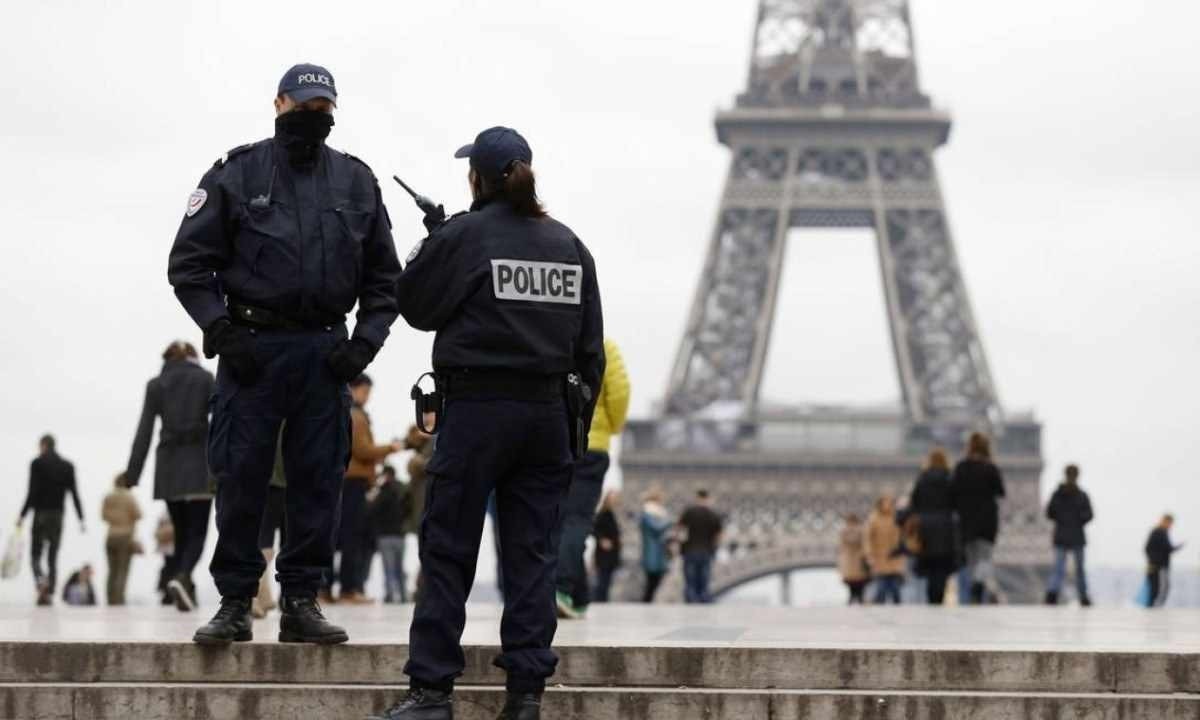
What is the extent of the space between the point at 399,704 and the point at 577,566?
6.21m

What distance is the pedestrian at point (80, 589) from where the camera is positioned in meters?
27.6

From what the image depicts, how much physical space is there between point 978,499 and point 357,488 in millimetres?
6824

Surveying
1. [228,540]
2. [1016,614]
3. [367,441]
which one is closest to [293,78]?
[228,540]

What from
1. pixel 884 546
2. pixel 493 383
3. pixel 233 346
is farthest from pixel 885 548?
pixel 493 383

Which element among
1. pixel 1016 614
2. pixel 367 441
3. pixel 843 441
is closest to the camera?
pixel 367 441

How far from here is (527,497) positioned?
8.46 m

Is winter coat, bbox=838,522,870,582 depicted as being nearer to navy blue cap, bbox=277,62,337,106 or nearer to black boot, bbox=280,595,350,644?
black boot, bbox=280,595,350,644

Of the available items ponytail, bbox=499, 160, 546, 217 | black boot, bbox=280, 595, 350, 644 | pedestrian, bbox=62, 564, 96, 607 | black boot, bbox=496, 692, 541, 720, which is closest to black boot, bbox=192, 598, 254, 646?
black boot, bbox=280, 595, 350, 644

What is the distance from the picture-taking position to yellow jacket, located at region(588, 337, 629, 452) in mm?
13117

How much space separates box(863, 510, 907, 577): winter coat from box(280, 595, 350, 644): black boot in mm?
16436

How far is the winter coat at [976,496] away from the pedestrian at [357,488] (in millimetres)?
5581

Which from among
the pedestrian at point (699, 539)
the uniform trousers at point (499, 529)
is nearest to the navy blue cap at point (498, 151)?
the uniform trousers at point (499, 529)

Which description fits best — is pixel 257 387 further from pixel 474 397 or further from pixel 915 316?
pixel 915 316

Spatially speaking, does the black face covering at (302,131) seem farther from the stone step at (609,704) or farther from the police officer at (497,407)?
the stone step at (609,704)
